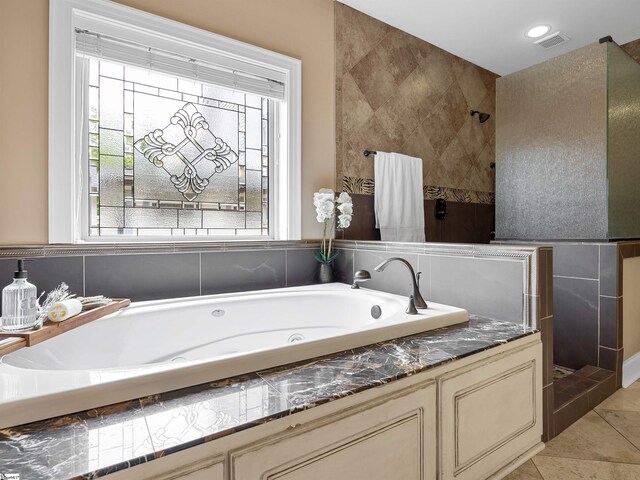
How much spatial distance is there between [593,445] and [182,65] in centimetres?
281

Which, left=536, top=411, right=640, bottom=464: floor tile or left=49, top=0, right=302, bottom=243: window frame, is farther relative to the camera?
left=49, top=0, right=302, bottom=243: window frame

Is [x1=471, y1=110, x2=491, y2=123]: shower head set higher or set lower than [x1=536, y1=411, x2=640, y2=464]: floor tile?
higher

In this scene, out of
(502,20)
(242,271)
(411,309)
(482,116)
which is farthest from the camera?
(482,116)

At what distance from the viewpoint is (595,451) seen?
159 centimetres

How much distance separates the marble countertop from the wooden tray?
53 centimetres

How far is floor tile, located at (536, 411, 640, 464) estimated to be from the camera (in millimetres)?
1555

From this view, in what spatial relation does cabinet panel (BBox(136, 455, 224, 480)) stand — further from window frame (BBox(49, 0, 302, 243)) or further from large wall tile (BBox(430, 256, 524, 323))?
window frame (BBox(49, 0, 302, 243))

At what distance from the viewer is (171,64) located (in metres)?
2.03

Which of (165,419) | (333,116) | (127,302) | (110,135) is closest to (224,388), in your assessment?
(165,419)

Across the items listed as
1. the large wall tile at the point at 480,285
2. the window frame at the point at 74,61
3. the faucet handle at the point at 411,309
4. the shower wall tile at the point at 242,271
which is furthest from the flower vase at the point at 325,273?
the faucet handle at the point at 411,309

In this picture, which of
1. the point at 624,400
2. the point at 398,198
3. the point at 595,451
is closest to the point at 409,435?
→ the point at 595,451

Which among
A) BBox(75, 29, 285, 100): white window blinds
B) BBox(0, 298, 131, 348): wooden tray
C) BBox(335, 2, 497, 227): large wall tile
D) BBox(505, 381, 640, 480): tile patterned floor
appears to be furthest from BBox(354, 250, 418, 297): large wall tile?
BBox(0, 298, 131, 348): wooden tray

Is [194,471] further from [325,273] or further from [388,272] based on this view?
[325,273]

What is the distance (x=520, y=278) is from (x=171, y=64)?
6.84ft
